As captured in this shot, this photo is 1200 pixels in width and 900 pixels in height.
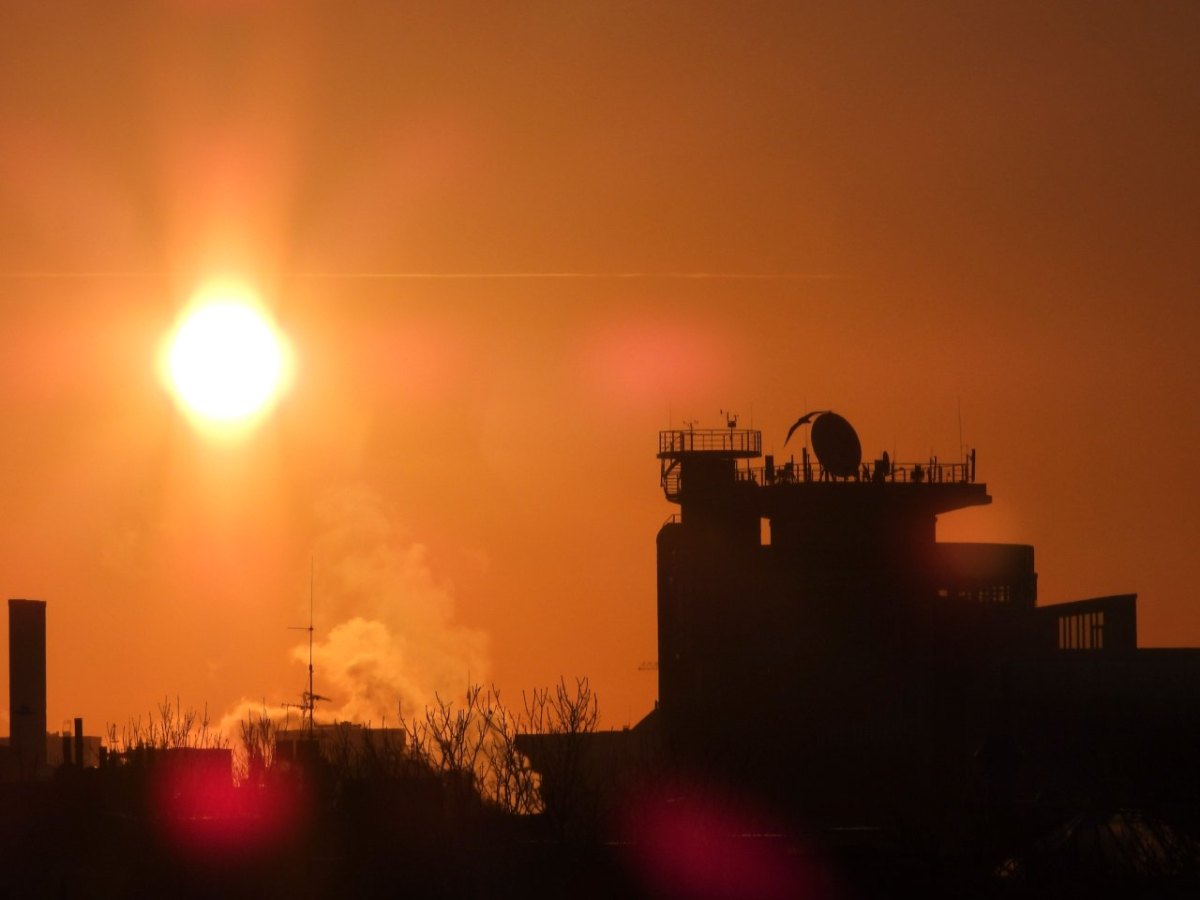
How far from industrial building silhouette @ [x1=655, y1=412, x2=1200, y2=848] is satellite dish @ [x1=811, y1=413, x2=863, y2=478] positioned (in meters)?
0.07

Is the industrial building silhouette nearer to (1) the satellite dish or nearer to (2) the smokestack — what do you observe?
(1) the satellite dish

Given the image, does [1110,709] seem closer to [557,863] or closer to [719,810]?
[719,810]

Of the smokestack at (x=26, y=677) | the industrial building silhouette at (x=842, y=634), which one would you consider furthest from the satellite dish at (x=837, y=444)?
the smokestack at (x=26, y=677)

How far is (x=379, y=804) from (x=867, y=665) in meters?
37.2

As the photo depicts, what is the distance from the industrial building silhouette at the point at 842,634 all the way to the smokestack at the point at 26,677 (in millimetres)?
29101

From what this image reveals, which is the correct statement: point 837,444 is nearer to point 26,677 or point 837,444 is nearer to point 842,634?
point 842,634

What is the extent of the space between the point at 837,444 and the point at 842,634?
8972 millimetres

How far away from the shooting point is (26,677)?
323 feet

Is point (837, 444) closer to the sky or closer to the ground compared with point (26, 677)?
closer to the sky

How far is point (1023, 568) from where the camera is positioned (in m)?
112

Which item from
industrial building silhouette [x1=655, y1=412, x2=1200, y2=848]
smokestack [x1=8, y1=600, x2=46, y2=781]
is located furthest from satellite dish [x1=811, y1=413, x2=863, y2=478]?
smokestack [x1=8, y1=600, x2=46, y2=781]

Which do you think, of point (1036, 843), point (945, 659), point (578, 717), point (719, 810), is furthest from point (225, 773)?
point (1036, 843)

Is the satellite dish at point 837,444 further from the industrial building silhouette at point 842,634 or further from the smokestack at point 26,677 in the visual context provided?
the smokestack at point 26,677

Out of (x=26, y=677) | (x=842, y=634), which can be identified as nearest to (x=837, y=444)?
(x=842, y=634)
